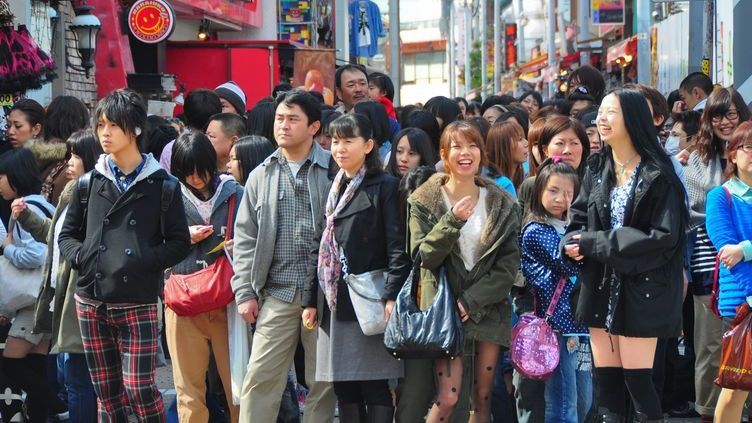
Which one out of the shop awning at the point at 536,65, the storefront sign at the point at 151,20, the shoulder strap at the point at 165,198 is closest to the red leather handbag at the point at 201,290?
the shoulder strap at the point at 165,198

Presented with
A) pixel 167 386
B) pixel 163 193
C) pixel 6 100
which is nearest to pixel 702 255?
pixel 163 193

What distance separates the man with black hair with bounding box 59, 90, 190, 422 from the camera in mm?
5941

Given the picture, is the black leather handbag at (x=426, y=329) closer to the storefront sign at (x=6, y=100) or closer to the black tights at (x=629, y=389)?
the black tights at (x=629, y=389)

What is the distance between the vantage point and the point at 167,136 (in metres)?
9.00

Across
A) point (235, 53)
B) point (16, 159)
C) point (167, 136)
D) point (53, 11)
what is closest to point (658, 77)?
point (235, 53)

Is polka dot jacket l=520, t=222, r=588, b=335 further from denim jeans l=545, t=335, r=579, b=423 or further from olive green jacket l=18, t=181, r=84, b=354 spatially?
olive green jacket l=18, t=181, r=84, b=354

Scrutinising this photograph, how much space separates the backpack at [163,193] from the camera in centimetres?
608

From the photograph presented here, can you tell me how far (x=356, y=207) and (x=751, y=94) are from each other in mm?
5391

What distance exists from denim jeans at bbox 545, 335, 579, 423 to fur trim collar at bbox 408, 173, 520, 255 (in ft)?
2.92

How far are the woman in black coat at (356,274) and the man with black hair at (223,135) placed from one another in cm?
182

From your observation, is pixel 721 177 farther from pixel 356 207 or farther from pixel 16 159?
pixel 16 159

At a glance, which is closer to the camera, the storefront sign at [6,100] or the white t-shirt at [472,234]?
the white t-shirt at [472,234]

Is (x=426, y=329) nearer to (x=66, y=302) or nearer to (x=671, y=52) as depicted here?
(x=66, y=302)

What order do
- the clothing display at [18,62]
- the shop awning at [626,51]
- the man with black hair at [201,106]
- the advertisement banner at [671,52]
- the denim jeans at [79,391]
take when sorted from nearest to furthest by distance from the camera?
the denim jeans at [79,391] < the man with black hair at [201,106] < the clothing display at [18,62] < the advertisement banner at [671,52] < the shop awning at [626,51]
